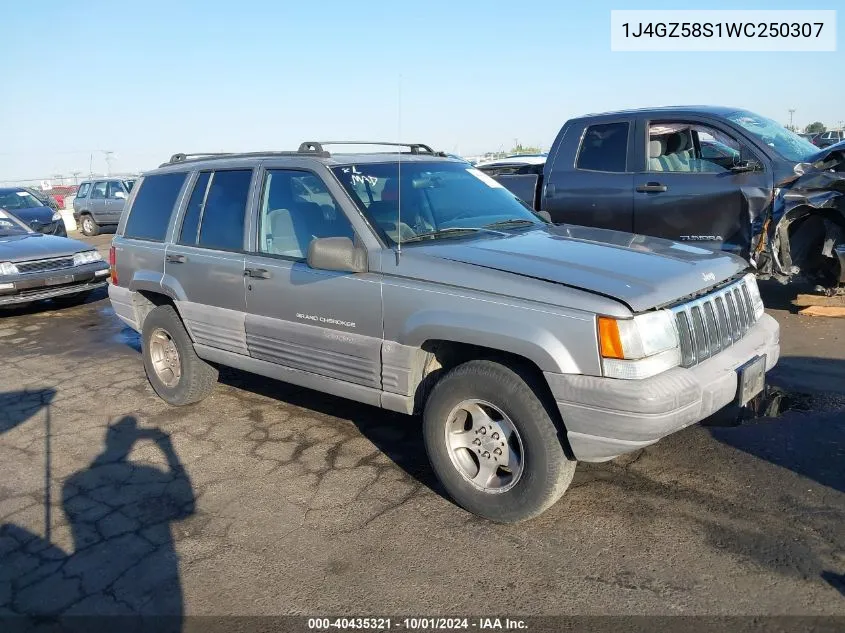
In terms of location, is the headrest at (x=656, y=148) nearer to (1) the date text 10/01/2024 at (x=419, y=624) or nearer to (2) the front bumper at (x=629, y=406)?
(2) the front bumper at (x=629, y=406)

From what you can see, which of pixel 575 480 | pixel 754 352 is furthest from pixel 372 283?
pixel 754 352

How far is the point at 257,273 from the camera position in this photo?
450 cm

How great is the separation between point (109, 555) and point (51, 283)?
7.09 m

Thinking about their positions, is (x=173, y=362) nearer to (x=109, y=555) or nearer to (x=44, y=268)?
(x=109, y=555)

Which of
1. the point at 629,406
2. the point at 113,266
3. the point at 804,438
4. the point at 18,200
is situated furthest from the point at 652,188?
the point at 18,200

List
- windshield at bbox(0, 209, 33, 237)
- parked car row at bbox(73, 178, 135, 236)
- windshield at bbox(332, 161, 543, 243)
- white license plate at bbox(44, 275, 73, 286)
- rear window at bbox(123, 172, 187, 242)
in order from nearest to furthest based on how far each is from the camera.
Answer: windshield at bbox(332, 161, 543, 243)
rear window at bbox(123, 172, 187, 242)
white license plate at bbox(44, 275, 73, 286)
windshield at bbox(0, 209, 33, 237)
parked car row at bbox(73, 178, 135, 236)

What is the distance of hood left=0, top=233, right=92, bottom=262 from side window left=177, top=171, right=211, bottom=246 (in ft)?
17.4

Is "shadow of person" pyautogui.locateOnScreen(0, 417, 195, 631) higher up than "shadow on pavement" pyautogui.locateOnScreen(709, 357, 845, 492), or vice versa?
"shadow on pavement" pyautogui.locateOnScreen(709, 357, 845, 492)

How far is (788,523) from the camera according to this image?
337 centimetres

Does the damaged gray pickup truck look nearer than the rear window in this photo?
No

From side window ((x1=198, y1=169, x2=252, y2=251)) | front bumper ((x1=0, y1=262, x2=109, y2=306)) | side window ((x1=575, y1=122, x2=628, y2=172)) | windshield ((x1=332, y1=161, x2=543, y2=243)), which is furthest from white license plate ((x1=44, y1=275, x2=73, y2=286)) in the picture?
side window ((x1=575, y1=122, x2=628, y2=172))

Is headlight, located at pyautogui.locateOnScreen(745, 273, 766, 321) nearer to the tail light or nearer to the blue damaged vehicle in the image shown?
the tail light

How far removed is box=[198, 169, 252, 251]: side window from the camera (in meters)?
4.76

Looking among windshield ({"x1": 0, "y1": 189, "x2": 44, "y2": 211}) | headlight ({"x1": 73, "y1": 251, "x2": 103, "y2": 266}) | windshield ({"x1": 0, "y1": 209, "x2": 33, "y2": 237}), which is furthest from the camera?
windshield ({"x1": 0, "y1": 189, "x2": 44, "y2": 211})
